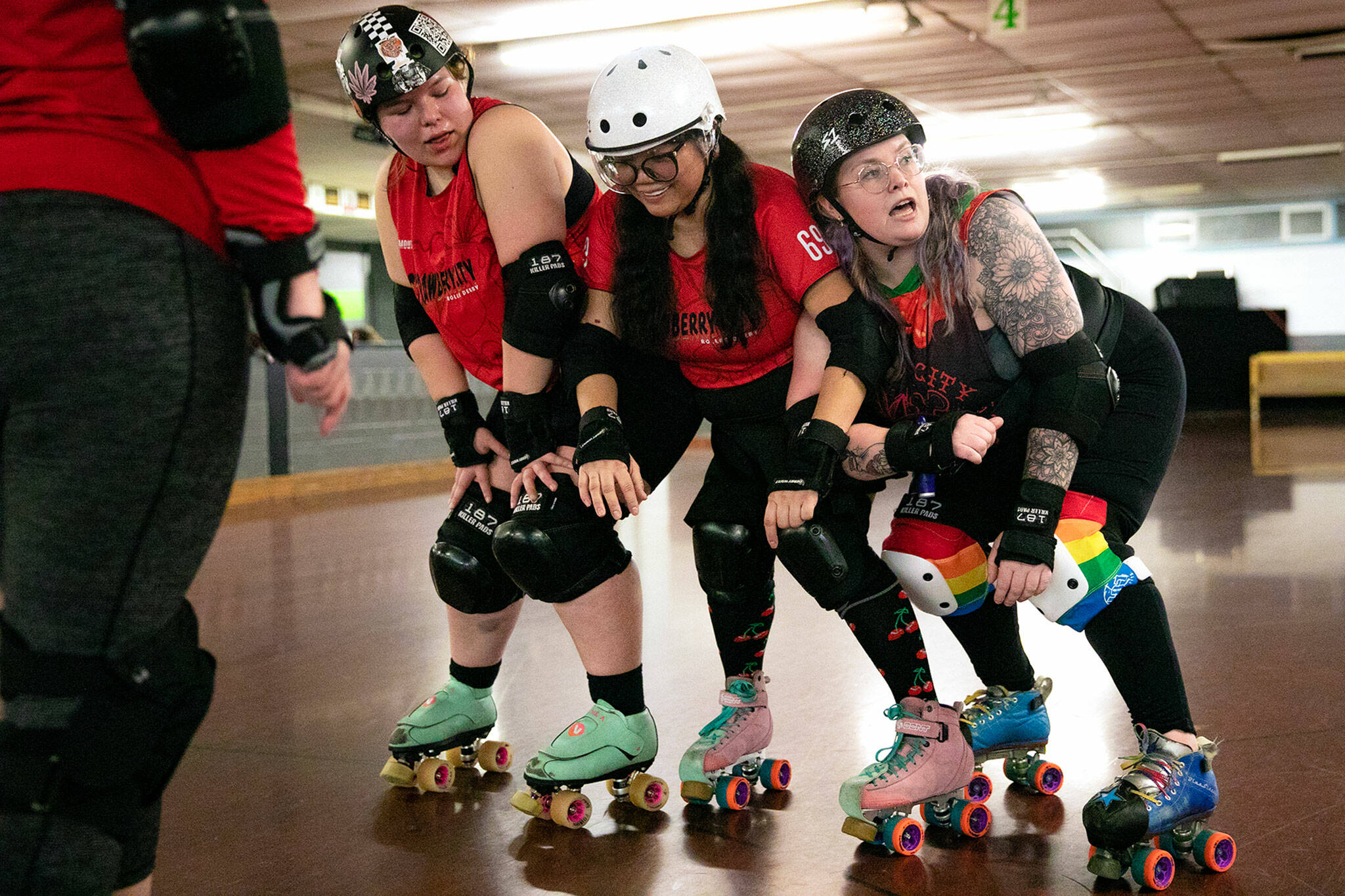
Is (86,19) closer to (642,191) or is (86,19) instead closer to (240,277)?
(240,277)

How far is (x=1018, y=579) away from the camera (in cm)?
158

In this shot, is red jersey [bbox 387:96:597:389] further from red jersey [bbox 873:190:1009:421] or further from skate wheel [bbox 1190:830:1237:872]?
skate wheel [bbox 1190:830:1237:872]

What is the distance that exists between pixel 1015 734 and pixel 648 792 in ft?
2.04

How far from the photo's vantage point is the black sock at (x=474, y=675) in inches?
82.4

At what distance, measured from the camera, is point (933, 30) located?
697 centimetres

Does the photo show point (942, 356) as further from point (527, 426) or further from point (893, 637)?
point (527, 426)

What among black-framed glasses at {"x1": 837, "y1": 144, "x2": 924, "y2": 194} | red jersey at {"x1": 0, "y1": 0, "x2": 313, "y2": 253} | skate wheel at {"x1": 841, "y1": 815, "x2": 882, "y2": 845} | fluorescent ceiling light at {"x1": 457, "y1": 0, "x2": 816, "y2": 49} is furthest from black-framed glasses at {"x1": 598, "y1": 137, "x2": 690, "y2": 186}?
fluorescent ceiling light at {"x1": 457, "y1": 0, "x2": 816, "y2": 49}

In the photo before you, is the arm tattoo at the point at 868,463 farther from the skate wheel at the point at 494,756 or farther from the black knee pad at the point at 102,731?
the black knee pad at the point at 102,731

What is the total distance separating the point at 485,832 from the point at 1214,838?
1.07 m

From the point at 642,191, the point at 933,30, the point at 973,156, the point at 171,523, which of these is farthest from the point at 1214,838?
the point at 973,156

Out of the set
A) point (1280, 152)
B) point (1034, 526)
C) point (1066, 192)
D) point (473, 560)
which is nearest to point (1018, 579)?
point (1034, 526)

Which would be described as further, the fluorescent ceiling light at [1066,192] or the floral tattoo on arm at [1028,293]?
the fluorescent ceiling light at [1066,192]

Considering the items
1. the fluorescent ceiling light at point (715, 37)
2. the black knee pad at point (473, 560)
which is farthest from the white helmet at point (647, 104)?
the fluorescent ceiling light at point (715, 37)

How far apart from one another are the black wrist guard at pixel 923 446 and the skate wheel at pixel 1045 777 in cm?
57
